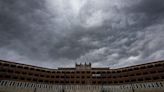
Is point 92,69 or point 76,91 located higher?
point 92,69

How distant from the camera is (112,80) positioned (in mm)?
71625

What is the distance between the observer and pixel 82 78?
73875mm

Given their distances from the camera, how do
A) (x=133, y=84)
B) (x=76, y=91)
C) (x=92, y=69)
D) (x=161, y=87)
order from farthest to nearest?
(x=92, y=69) → (x=76, y=91) → (x=133, y=84) → (x=161, y=87)

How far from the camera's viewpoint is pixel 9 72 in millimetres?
61188

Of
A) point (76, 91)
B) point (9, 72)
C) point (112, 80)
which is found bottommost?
point (76, 91)

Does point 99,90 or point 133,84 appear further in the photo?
point 99,90

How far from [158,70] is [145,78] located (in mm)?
6508

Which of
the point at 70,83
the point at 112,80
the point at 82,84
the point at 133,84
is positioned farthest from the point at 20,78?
the point at 133,84

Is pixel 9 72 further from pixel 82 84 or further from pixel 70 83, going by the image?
pixel 82 84

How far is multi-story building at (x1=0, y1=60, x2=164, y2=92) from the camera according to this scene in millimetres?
59281

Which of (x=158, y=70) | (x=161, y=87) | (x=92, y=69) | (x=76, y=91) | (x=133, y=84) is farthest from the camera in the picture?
(x=92, y=69)

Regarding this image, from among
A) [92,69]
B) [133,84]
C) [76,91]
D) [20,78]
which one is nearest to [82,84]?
[76,91]

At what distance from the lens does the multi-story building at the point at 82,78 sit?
5928cm

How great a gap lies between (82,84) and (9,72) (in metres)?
35.0
